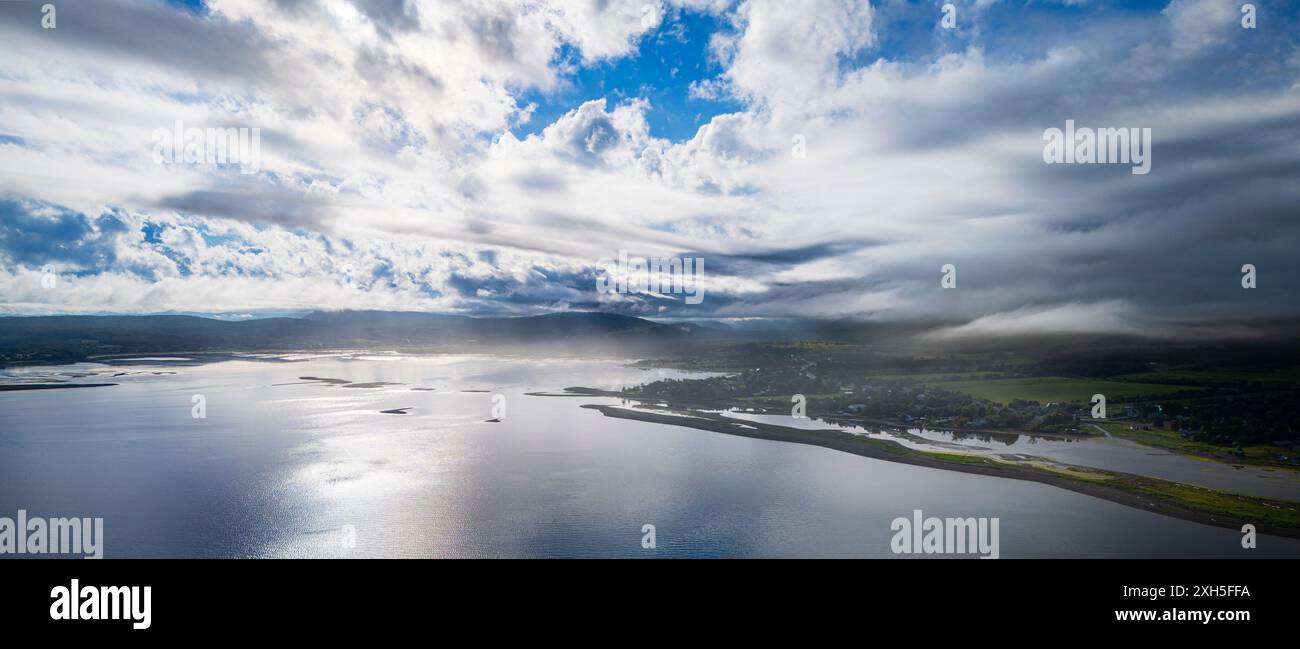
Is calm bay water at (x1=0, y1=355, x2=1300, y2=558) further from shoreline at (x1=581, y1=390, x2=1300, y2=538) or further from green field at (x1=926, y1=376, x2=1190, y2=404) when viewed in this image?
green field at (x1=926, y1=376, x2=1190, y2=404)

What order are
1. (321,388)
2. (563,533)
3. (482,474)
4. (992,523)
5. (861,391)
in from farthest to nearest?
1. (321,388)
2. (861,391)
3. (482,474)
4. (992,523)
5. (563,533)

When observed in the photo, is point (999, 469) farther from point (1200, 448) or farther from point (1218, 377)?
point (1218, 377)

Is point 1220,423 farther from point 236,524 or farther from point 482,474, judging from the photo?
point 236,524

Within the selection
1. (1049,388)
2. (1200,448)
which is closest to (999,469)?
(1200,448)

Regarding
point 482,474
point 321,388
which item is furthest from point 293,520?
point 321,388

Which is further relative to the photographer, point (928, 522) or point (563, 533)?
point (928, 522)

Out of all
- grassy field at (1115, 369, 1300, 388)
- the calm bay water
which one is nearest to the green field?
grassy field at (1115, 369, 1300, 388)

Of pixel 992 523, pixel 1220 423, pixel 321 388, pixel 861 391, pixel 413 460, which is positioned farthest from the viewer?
pixel 321 388
